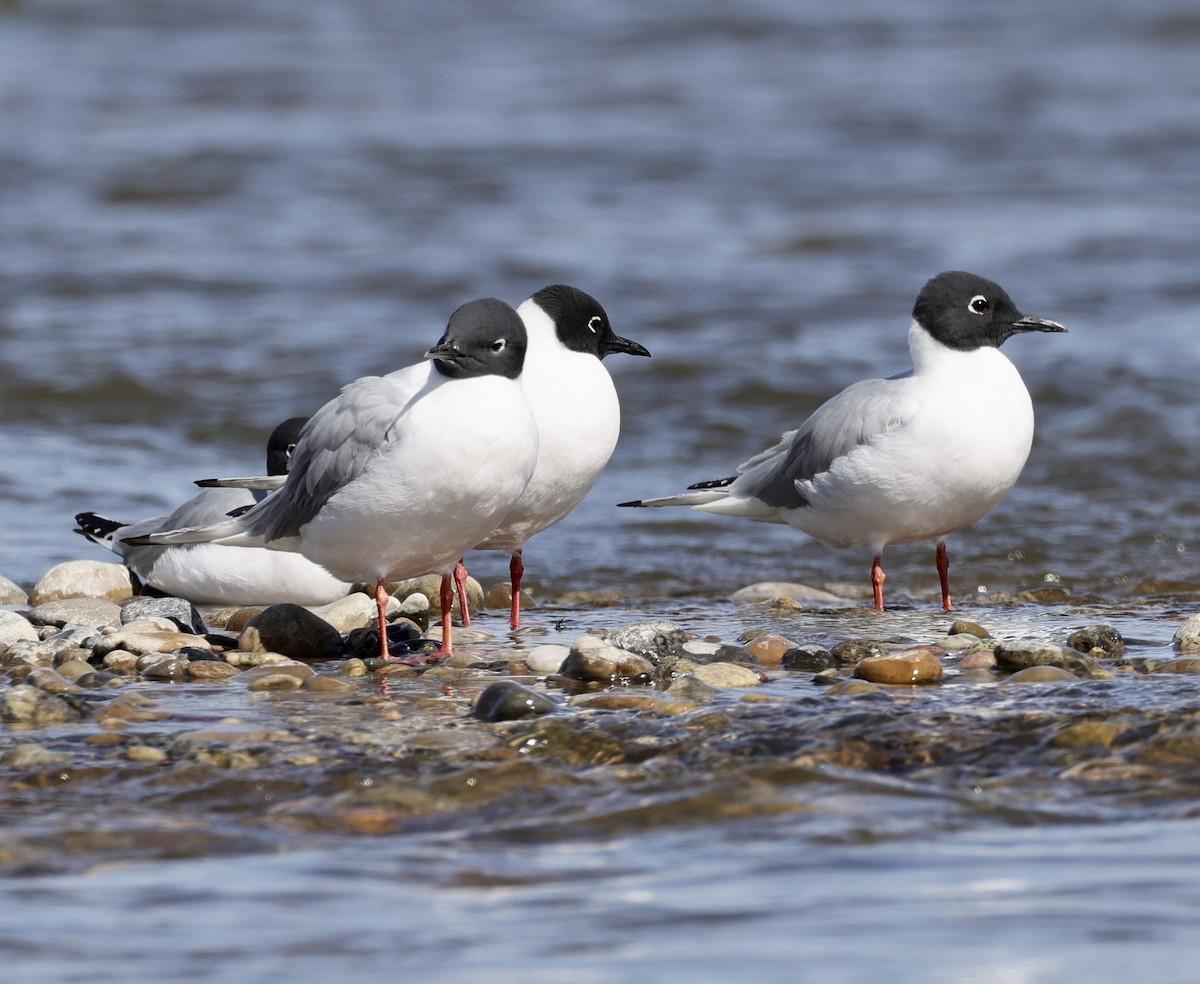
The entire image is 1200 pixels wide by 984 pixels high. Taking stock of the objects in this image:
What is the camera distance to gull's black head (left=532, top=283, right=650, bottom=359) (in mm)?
7199

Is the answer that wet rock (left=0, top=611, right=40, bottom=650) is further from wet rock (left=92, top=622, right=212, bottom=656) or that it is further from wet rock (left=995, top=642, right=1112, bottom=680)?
wet rock (left=995, top=642, right=1112, bottom=680)

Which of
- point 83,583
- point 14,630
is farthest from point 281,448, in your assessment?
point 14,630

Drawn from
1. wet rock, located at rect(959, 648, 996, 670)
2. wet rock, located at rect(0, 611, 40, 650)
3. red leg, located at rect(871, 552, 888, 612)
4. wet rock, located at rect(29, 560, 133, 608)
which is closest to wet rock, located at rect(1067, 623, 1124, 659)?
wet rock, located at rect(959, 648, 996, 670)

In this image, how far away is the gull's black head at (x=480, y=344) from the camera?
588cm

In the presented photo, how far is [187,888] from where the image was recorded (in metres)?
3.76

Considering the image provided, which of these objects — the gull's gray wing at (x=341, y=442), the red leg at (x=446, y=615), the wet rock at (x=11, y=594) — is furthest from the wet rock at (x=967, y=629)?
the wet rock at (x=11, y=594)

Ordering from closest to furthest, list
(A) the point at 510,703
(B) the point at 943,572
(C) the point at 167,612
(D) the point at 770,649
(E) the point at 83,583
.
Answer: (A) the point at 510,703, (D) the point at 770,649, (C) the point at 167,612, (B) the point at 943,572, (E) the point at 83,583

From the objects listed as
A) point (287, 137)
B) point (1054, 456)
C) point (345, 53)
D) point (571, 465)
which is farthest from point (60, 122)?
point (571, 465)

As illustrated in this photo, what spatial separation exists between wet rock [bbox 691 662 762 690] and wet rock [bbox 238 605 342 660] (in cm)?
160

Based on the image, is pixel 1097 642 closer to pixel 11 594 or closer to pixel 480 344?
pixel 480 344

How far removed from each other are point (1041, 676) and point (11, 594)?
4.49m

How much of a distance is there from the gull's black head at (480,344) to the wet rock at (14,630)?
178 cm

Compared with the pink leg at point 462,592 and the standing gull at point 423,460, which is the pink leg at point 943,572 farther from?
the standing gull at point 423,460

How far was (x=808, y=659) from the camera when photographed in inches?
231
